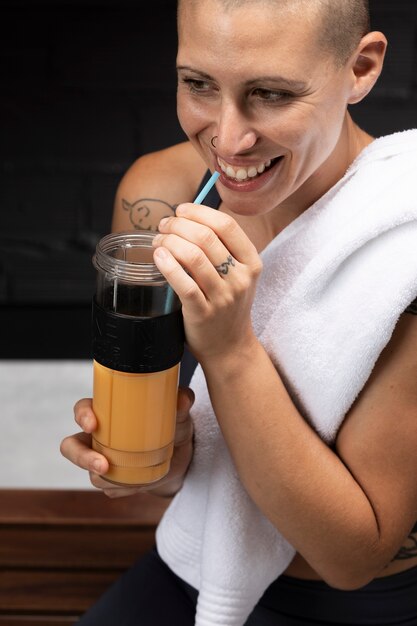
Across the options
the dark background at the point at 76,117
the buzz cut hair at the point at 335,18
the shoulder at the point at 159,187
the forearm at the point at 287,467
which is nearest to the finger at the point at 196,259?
the forearm at the point at 287,467

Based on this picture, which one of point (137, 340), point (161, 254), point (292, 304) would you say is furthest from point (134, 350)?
point (292, 304)

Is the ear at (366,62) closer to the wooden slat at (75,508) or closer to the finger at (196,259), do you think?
the finger at (196,259)

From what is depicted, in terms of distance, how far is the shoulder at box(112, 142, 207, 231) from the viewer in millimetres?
→ 1332

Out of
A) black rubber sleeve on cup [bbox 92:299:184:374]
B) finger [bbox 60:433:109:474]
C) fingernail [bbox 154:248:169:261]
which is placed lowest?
finger [bbox 60:433:109:474]

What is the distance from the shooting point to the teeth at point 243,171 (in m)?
0.97

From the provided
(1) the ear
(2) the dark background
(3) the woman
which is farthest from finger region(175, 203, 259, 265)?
(2) the dark background

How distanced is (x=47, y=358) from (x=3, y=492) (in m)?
0.93

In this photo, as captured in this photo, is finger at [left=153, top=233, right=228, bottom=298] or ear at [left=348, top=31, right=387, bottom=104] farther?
ear at [left=348, top=31, right=387, bottom=104]

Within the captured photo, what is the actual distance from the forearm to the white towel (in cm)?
6

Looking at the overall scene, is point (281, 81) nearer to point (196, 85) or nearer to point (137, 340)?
point (196, 85)

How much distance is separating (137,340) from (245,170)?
0.70 feet

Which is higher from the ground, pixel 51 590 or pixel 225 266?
pixel 225 266

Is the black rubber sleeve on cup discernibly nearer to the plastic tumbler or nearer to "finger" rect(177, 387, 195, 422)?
the plastic tumbler

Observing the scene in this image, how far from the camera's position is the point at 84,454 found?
104 cm
